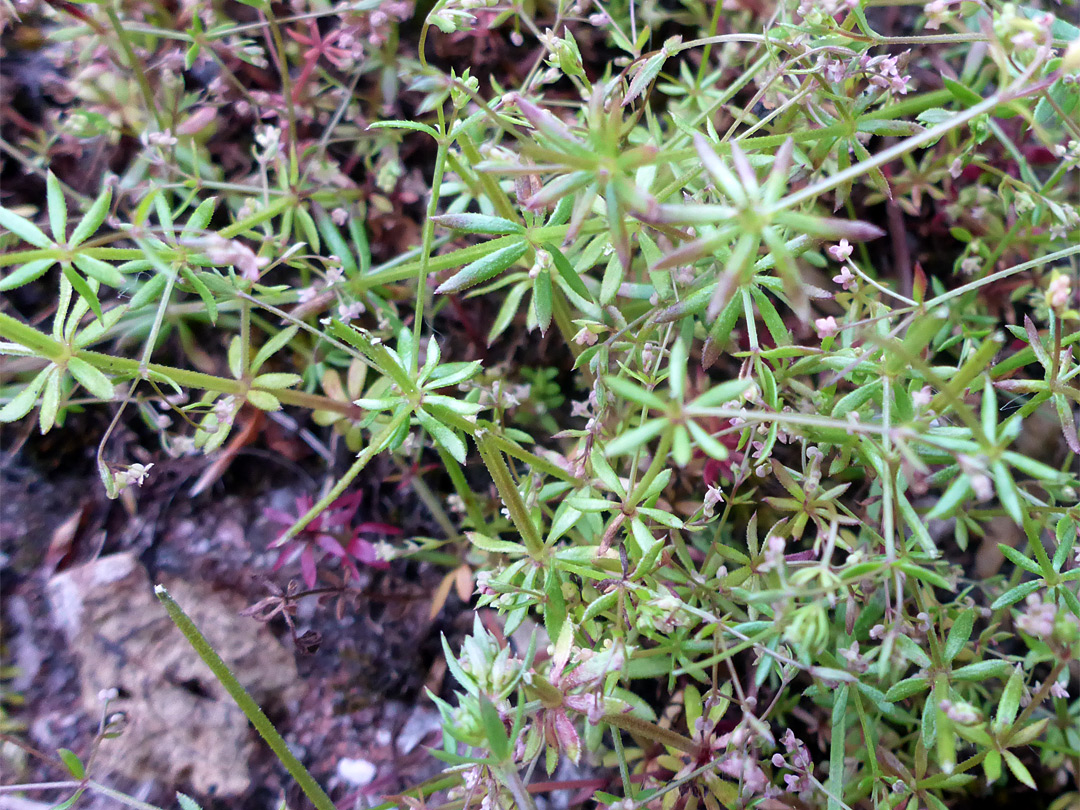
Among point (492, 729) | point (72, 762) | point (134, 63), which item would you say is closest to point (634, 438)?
point (492, 729)

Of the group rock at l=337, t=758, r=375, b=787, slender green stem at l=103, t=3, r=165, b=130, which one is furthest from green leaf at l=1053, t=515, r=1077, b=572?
slender green stem at l=103, t=3, r=165, b=130

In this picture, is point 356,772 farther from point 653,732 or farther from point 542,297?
point 542,297

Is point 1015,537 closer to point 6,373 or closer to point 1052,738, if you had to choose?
point 1052,738

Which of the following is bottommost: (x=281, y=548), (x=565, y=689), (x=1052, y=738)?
(x=1052, y=738)

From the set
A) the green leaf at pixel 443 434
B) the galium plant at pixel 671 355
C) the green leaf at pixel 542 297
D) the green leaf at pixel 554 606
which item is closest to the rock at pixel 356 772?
the galium plant at pixel 671 355

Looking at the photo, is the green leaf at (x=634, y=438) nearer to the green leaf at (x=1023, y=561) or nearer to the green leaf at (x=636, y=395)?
the green leaf at (x=636, y=395)

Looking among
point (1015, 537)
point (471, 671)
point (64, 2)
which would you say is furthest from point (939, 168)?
point (64, 2)
